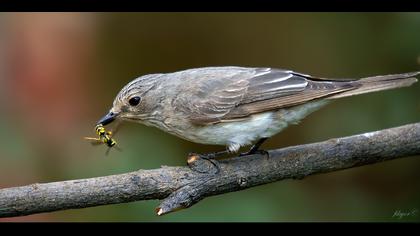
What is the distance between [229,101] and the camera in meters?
5.80

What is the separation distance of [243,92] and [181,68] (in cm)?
156

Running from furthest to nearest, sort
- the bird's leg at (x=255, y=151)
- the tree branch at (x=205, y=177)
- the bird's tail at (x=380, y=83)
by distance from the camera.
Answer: the bird's leg at (x=255, y=151) < the bird's tail at (x=380, y=83) < the tree branch at (x=205, y=177)

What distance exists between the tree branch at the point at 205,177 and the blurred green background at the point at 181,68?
725 mm

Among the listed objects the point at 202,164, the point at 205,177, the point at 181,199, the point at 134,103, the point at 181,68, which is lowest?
the point at 181,199

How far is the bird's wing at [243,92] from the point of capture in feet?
18.3

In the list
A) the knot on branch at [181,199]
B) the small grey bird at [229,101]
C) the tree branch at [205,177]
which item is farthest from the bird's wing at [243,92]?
the knot on branch at [181,199]

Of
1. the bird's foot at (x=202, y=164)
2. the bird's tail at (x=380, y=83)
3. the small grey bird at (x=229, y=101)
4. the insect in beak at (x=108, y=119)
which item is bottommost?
the bird's tail at (x=380, y=83)

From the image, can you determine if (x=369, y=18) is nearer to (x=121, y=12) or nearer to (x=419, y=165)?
(x=419, y=165)

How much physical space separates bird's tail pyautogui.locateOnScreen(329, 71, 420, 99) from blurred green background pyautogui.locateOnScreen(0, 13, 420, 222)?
1.07 m

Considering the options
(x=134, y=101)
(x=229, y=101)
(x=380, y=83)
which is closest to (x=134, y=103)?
(x=134, y=101)

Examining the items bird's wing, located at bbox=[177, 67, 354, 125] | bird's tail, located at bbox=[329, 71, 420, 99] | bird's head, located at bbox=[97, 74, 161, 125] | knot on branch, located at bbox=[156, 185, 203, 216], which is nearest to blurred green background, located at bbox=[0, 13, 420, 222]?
bird's head, located at bbox=[97, 74, 161, 125]

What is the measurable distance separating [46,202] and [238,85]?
2.15 m

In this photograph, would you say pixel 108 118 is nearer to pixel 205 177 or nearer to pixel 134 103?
pixel 134 103

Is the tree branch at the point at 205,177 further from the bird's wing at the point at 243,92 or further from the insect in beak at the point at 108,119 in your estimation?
the insect in beak at the point at 108,119
